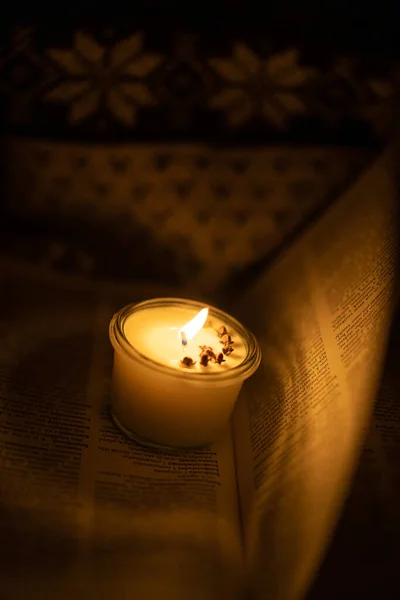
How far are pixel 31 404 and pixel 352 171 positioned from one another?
0.58 meters

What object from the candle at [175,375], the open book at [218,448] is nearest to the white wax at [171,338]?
the candle at [175,375]

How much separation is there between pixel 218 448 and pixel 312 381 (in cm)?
14

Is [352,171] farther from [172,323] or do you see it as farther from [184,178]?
[172,323]

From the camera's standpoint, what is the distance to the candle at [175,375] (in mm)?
619

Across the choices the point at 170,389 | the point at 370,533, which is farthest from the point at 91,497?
the point at 370,533

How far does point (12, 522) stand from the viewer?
0.55 meters

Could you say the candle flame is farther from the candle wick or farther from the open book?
the open book

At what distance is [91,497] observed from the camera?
0.59 metres

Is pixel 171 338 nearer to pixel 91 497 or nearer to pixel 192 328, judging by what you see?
pixel 192 328

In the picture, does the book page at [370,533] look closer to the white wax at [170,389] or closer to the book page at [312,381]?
the book page at [312,381]

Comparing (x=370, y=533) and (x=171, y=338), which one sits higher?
(x=171, y=338)

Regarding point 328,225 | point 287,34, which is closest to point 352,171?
point 328,225

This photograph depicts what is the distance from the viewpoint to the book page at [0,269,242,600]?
52 cm

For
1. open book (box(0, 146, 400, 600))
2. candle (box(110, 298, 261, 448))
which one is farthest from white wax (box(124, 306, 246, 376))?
open book (box(0, 146, 400, 600))
